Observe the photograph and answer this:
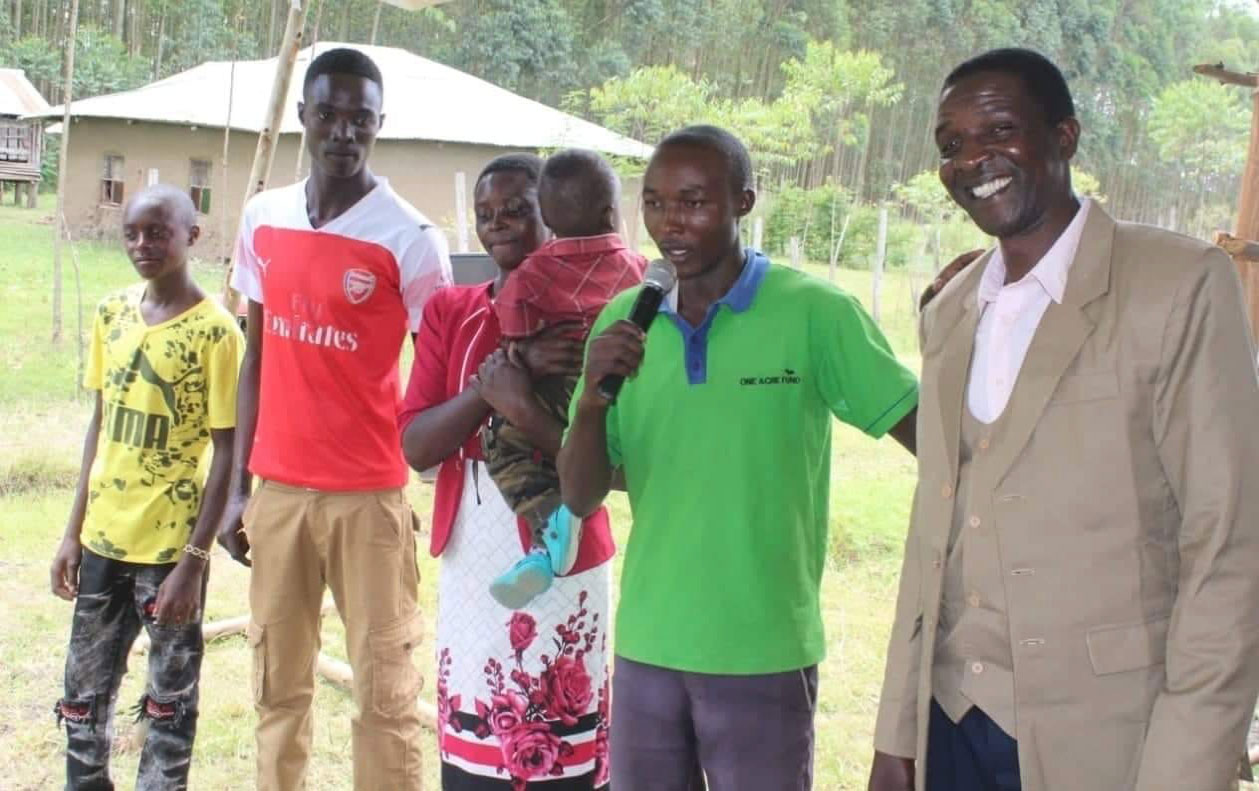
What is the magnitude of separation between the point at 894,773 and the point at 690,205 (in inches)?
36.1

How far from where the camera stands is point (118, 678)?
288 cm

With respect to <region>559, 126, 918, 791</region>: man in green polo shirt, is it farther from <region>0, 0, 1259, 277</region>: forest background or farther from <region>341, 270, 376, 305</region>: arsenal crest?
<region>0, 0, 1259, 277</region>: forest background

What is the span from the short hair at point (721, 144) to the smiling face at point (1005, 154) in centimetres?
41

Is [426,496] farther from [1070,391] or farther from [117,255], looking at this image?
[117,255]

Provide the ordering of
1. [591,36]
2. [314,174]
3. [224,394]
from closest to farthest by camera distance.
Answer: [314,174], [224,394], [591,36]

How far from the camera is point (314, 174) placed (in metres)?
2.63

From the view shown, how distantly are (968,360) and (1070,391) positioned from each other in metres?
0.17

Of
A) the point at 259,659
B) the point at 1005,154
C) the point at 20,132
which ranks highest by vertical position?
the point at 20,132

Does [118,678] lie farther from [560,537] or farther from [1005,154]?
[1005,154]

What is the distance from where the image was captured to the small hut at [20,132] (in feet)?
55.8

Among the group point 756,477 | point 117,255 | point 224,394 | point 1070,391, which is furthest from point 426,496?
point 117,255

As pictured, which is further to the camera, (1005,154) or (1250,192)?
(1250,192)

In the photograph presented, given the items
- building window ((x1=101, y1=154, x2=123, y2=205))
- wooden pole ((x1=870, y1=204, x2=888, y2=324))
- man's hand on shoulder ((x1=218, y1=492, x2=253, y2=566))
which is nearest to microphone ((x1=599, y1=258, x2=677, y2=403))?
man's hand on shoulder ((x1=218, y1=492, x2=253, y2=566))

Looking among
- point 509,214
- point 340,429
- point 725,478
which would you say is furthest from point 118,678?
point 725,478
